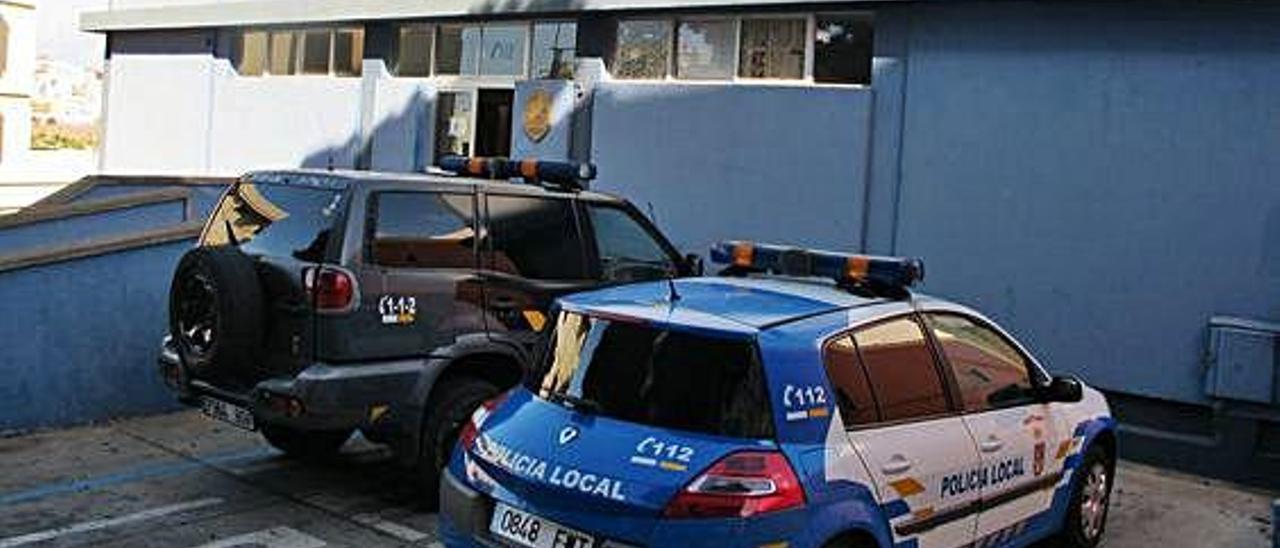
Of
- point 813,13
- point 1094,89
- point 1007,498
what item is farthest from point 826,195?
point 1007,498

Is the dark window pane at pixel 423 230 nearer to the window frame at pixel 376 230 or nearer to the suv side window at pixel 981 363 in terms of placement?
the window frame at pixel 376 230

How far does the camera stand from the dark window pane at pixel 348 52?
15.1 metres

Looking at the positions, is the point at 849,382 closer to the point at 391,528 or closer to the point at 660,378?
the point at 660,378

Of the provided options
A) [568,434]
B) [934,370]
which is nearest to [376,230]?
[568,434]

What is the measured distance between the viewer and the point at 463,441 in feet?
16.9

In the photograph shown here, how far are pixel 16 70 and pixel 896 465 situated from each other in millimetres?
33077

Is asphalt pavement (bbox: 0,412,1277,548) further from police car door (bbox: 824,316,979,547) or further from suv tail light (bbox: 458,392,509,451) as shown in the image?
police car door (bbox: 824,316,979,547)

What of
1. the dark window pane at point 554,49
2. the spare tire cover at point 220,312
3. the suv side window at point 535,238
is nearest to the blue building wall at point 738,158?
the dark window pane at point 554,49

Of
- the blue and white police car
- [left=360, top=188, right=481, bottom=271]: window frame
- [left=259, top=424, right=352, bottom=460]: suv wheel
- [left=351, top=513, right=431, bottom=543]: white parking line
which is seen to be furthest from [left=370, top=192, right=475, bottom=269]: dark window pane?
the blue and white police car

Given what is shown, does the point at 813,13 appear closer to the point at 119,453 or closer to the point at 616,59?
the point at 616,59

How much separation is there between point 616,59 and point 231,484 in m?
6.52

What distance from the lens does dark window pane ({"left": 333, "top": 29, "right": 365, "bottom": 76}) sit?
49.4ft

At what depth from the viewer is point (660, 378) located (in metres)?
4.70

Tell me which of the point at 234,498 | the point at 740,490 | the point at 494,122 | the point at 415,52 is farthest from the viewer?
the point at 415,52
